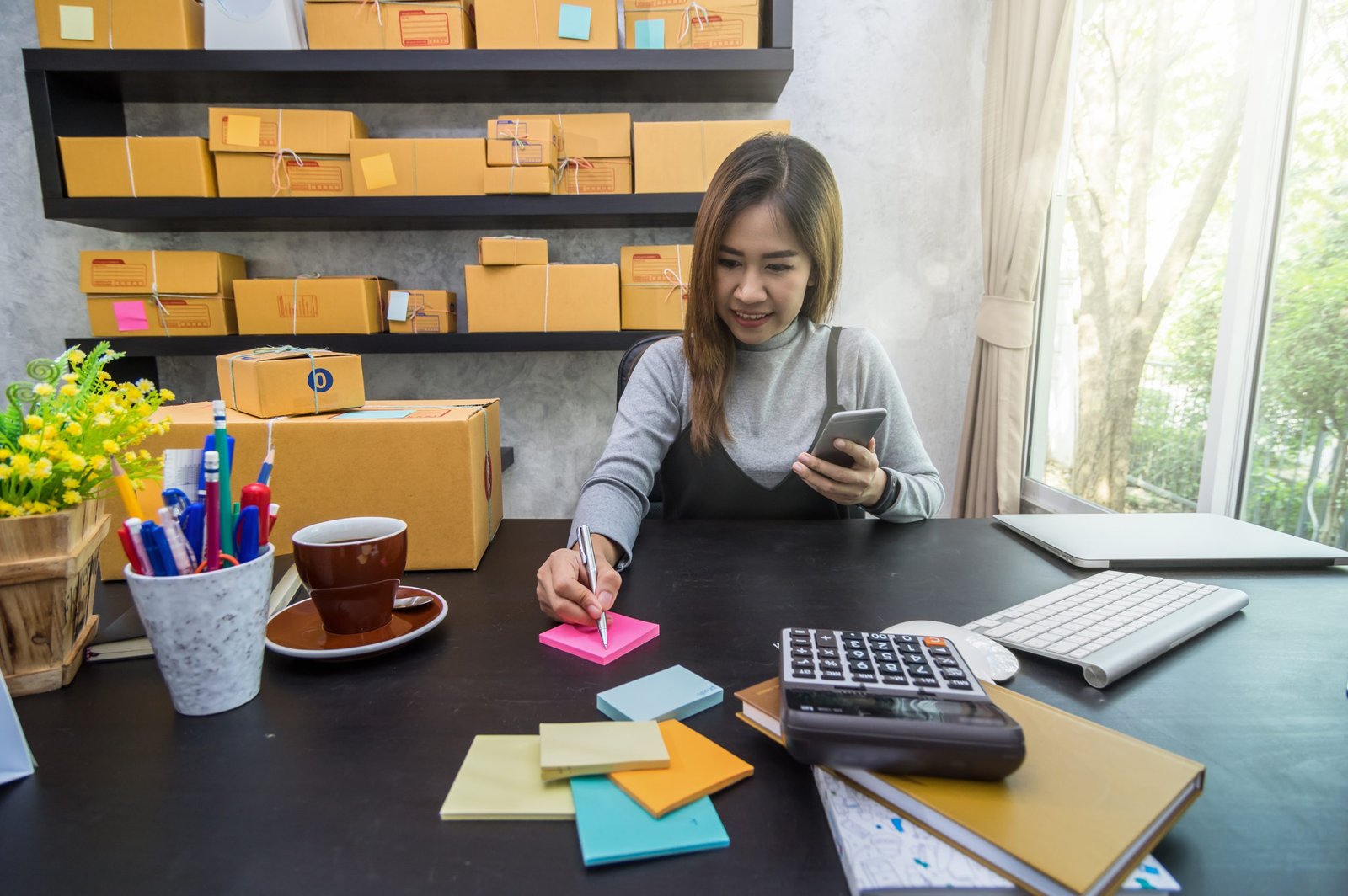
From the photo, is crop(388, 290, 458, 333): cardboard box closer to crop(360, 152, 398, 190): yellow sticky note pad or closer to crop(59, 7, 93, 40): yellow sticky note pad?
crop(360, 152, 398, 190): yellow sticky note pad

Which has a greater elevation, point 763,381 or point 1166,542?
point 763,381

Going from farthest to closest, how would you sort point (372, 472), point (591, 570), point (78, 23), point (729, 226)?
point (78, 23)
point (729, 226)
point (372, 472)
point (591, 570)

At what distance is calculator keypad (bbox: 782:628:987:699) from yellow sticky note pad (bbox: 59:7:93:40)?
98.7 inches

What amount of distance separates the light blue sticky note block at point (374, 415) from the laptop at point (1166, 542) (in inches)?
34.1

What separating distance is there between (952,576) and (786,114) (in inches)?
77.8

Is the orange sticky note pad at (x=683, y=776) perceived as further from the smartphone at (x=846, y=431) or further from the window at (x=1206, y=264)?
the window at (x=1206, y=264)

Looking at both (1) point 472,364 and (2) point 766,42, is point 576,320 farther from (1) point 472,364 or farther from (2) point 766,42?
(2) point 766,42

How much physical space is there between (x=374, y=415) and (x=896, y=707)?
2.43 ft

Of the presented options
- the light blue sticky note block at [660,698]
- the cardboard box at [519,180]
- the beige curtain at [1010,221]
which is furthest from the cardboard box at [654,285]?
the light blue sticky note block at [660,698]

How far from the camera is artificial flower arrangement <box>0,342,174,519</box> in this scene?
0.54m

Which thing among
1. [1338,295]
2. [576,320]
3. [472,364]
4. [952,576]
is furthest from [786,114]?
[952,576]

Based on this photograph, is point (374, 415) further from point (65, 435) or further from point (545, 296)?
point (545, 296)

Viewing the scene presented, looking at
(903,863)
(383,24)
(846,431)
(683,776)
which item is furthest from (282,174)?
(903,863)

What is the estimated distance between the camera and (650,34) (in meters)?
2.00
